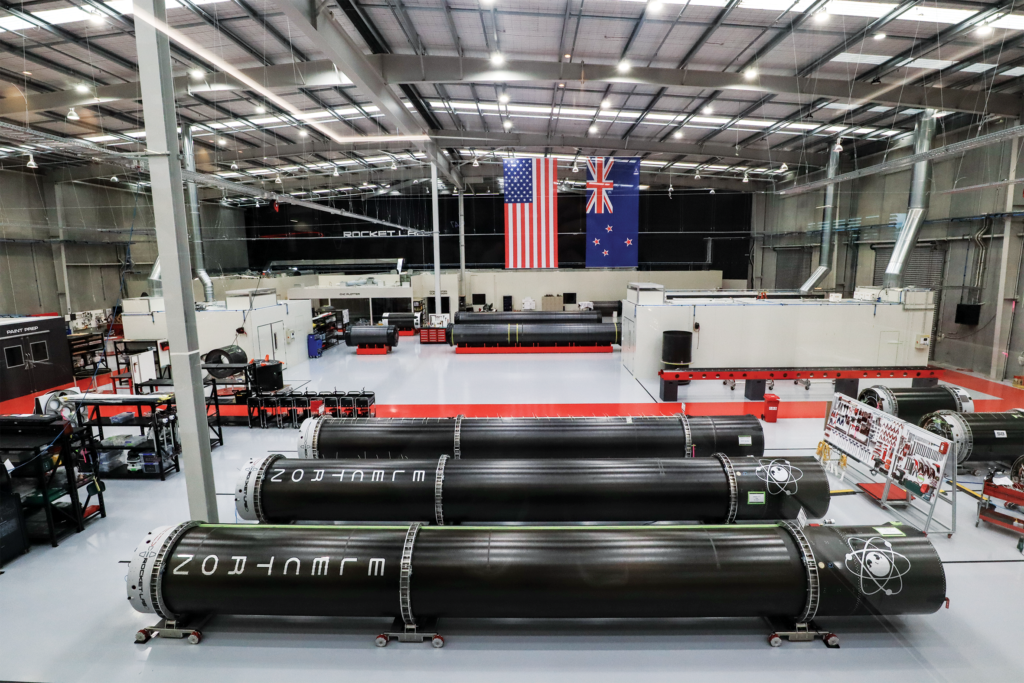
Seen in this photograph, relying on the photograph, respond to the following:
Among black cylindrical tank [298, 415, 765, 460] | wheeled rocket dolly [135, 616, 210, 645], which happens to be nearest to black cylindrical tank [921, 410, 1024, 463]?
black cylindrical tank [298, 415, 765, 460]

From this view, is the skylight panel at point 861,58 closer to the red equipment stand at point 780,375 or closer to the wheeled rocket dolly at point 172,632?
the red equipment stand at point 780,375

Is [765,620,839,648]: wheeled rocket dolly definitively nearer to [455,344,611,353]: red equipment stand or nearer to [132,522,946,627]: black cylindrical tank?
[132,522,946,627]: black cylindrical tank

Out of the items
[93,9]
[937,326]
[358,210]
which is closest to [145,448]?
[93,9]

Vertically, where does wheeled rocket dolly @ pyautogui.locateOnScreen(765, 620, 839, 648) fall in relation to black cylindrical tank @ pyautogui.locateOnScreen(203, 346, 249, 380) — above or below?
below

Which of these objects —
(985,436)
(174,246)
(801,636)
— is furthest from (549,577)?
(985,436)

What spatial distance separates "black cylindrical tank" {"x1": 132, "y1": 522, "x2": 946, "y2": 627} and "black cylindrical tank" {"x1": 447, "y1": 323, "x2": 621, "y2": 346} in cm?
1385

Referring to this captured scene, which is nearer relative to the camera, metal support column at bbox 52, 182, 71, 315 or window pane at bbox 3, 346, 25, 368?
window pane at bbox 3, 346, 25, 368

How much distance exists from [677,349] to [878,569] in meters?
8.14

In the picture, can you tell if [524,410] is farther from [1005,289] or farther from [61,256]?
[61,256]

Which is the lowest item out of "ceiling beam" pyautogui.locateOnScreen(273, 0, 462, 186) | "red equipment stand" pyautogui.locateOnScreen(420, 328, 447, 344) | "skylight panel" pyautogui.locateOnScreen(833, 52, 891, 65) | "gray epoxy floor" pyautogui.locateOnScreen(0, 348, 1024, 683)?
"gray epoxy floor" pyautogui.locateOnScreen(0, 348, 1024, 683)

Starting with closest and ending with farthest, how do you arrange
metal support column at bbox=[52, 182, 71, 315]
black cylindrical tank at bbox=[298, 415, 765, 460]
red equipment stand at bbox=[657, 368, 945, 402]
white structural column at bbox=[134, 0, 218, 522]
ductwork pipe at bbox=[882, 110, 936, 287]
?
1. white structural column at bbox=[134, 0, 218, 522]
2. black cylindrical tank at bbox=[298, 415, 765, 460]
3. red equipment stand at bbox=[657, 368, 945, 402]
4. ductwork pipe at bbox=[882, 110, 936, 287]
5. metal support column at bbox=[52, 182, 71, 315]

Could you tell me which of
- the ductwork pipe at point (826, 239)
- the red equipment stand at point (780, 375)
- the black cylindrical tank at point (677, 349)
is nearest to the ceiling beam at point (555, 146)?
the ductwork pipe at point (826, 239)

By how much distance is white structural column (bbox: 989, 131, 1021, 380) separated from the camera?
12.8 metres

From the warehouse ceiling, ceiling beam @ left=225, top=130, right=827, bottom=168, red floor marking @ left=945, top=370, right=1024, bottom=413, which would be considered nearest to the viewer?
the warehouse ceiling
